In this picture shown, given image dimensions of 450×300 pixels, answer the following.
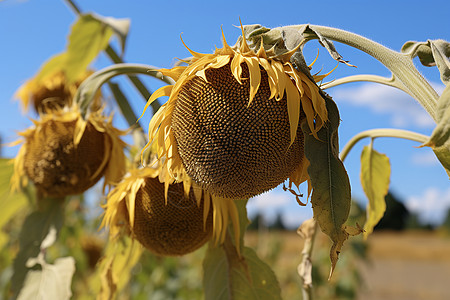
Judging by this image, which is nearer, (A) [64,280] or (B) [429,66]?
(B) [429,66]

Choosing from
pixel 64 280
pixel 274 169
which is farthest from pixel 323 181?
pixel 64 280

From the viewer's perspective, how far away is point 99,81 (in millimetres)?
1121

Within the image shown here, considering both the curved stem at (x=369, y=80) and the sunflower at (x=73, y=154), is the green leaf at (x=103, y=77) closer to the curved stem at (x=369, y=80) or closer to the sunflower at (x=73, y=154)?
the sunflower at (x=73, y=154)

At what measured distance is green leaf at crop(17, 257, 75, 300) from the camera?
125 centimetres

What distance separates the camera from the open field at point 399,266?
20.9 ft

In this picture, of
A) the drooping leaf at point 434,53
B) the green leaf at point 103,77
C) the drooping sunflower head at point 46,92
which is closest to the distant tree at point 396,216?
the drooping sunflower head at point 46,92

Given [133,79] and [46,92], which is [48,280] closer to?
[133,79]

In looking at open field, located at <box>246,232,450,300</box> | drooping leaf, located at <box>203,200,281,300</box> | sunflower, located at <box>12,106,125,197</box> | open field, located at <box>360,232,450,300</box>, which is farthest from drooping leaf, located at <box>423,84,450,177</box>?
open field, located at <box>360,232,450,300</box>

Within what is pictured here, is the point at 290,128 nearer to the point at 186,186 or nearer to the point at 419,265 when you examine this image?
the point at 186,186

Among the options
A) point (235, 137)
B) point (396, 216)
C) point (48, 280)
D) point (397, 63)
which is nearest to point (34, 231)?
point (48, 280)

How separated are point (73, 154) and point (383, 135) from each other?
0.78 metres

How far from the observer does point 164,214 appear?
3.35 ft

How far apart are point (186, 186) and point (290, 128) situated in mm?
325

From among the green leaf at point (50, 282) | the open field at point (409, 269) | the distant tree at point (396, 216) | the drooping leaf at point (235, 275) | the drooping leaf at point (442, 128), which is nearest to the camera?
the drooping leaf at point (442, 128)
